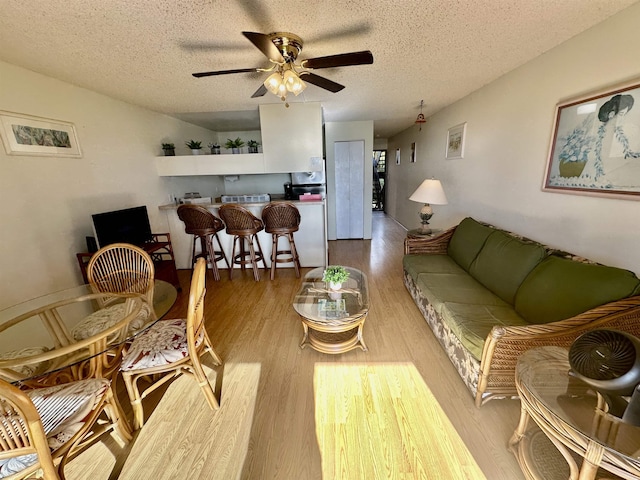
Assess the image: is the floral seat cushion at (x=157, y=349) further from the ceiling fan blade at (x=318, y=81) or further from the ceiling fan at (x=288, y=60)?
the ceiling fan blade at (x=318, y=81)

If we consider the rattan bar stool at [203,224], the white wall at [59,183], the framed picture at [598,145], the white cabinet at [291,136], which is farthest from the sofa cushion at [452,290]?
the white wall at [59,183]

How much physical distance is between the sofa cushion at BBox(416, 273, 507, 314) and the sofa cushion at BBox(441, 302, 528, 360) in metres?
0.07

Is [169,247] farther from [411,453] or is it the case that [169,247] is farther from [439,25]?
[439,25]

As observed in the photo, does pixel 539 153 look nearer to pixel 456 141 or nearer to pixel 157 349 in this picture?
pixel 456 141

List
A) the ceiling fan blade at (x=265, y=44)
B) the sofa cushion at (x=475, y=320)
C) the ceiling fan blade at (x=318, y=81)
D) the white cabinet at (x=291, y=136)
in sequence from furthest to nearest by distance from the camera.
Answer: the white cabinet at (x=291, y=136), the ceiling fan blade at (x=318, y=81), the sofa cushion at (x=475, y=320), the ceiling fan blade at (x=265, y=44)

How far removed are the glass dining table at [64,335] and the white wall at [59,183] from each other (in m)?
0.83

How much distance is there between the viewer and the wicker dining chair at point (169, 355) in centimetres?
140

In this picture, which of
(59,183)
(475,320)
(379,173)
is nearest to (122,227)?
(59,183)

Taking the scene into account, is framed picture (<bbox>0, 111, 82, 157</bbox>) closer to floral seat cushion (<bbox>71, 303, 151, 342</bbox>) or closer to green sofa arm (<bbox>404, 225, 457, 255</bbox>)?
floral seat cushion (<bbox>71, 303, 151, 342</bbox>)

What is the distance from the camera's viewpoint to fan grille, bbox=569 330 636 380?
84cm

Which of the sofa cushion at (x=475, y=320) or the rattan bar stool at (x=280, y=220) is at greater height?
the rattan bar stool at (x=280, y=220)

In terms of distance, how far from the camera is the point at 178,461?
1.28 m

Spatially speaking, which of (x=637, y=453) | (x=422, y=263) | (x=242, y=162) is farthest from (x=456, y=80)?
(x=637, y=453)

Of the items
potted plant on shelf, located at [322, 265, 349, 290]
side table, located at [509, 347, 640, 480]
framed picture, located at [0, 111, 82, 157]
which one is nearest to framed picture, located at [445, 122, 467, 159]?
potted plant on shelf, located at [322, 265, 349, 290]
